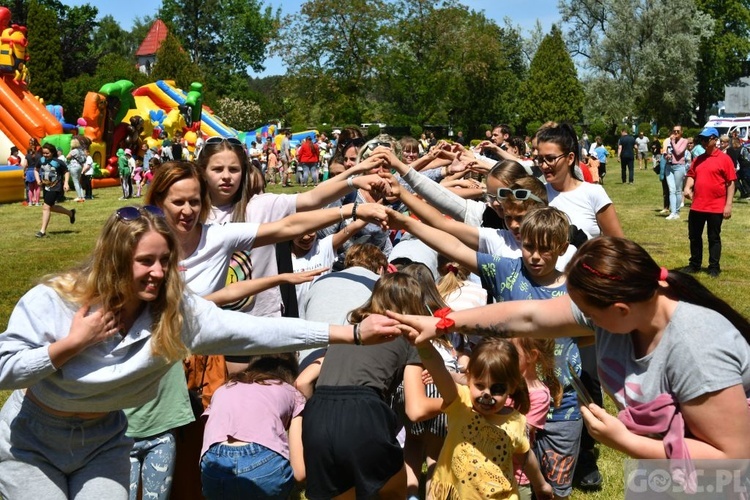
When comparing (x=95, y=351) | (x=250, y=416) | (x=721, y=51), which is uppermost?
(x=721, y=51)

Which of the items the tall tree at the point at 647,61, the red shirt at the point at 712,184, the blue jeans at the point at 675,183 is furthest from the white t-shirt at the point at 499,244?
the tall tree at the point at 647,61

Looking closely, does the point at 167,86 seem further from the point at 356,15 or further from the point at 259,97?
the point at 259,97

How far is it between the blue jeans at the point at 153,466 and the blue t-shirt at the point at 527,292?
1.97 meters

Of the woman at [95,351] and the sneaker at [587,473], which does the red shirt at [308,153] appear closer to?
the sneaker at [587,473]

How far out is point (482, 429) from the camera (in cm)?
401

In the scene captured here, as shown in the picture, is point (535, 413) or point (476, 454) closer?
point (476, 454)

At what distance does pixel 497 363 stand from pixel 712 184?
373 inches

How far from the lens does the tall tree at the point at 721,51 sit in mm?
65812

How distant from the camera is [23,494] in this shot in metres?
3.19

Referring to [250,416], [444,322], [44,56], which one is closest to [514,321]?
[444,322]

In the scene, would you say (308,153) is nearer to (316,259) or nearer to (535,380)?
(316,259)

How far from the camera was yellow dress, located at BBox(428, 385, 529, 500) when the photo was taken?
12.8 feet

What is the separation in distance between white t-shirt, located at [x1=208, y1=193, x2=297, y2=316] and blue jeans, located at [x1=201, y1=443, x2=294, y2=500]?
1.11m

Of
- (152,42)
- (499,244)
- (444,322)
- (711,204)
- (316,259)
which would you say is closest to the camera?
(444,322)
